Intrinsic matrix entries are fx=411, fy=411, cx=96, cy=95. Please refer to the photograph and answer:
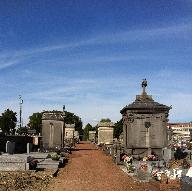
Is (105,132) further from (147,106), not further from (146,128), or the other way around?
(147,106)

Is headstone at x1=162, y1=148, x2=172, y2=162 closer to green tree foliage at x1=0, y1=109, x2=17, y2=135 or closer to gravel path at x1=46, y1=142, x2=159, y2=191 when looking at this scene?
gravel path at x1=46, y1=142, x2=159, y2=191

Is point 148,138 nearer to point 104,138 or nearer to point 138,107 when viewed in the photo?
point 138,107

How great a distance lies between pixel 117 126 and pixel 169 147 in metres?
44.4

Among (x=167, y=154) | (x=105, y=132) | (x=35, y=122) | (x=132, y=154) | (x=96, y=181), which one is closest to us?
(x=96, y=181)

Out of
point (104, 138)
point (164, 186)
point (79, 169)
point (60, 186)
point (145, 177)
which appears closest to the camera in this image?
point (164, 186)

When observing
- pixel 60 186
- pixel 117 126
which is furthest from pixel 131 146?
pixel 117 126

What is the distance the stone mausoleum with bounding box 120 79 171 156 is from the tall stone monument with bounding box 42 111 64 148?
409 inches

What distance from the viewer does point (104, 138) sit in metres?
55.3

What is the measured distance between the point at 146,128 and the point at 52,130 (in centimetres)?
1143

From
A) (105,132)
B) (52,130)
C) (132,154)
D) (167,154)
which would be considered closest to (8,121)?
(105,132)

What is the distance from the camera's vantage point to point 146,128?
25703 millimetres

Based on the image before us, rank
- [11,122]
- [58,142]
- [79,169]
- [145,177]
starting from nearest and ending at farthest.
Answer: [145,177] → [79,169] → [58,142] → [11,122]

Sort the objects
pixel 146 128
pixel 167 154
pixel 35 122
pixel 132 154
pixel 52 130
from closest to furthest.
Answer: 1. pixel 167 154
2. pixel 132 154
3. pixel 146 128
4. pixel 52 130
5. pixel 35 122

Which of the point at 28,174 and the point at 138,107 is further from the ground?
the point at 138,107
